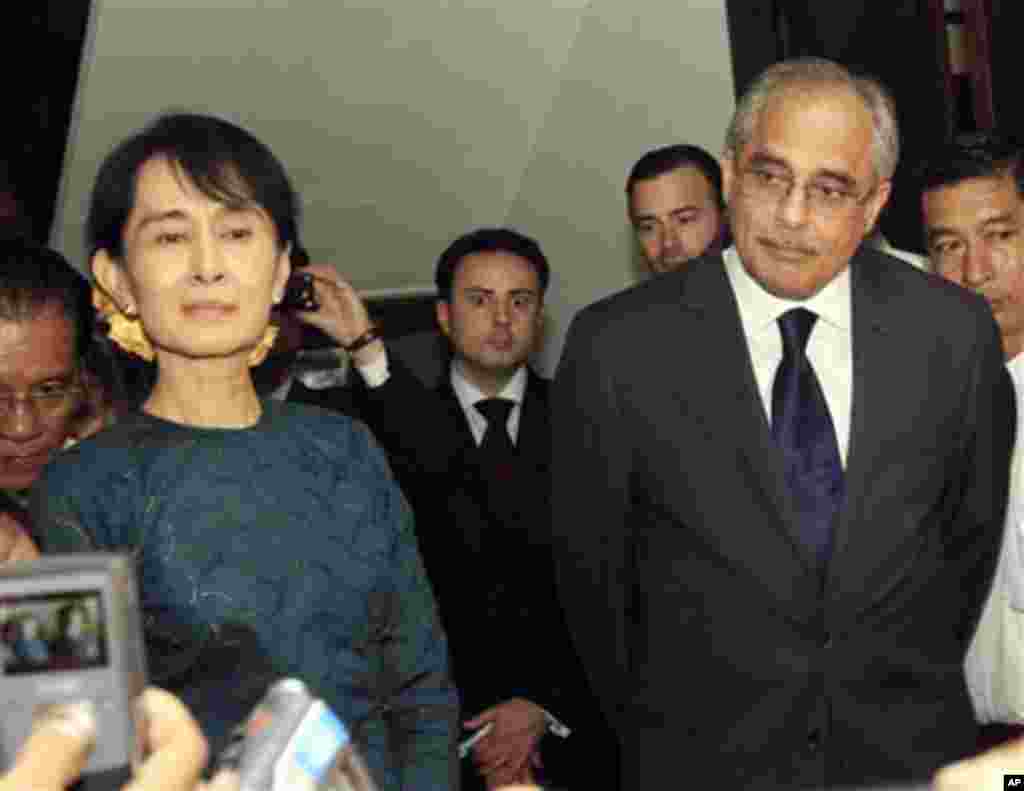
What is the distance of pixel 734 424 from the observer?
5.93 feet

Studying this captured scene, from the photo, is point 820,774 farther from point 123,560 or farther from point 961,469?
point 123,560

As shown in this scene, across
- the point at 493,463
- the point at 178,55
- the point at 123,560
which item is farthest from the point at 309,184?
the point at 123,560

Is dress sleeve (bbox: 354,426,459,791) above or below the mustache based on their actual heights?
below

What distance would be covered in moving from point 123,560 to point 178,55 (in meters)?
3.30

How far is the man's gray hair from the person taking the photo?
192 centimetres

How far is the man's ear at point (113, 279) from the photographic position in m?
1.54

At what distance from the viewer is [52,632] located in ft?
2.56

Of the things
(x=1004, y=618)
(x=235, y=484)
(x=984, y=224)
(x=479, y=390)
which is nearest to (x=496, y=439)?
(x=479, y=390)

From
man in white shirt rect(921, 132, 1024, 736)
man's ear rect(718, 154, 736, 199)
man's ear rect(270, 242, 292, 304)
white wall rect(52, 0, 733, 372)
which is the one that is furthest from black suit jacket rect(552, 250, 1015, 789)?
white wall rect(52, 0, 733, 372)

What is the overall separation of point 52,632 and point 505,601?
203cm

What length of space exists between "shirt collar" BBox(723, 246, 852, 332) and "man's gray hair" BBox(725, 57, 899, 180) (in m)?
0.19

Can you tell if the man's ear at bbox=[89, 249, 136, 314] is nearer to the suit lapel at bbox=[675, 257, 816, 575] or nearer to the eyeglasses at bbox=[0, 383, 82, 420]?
the eyeglasses at bbox=[0, 383, 82, 420]

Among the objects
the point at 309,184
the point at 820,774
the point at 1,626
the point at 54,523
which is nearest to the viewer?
the point at 1,626

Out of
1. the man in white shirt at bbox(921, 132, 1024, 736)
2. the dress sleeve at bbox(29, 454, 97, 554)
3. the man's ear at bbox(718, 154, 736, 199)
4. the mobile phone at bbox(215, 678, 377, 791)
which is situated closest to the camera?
the mobile phone at bbox(215, 678, 377, 791)
